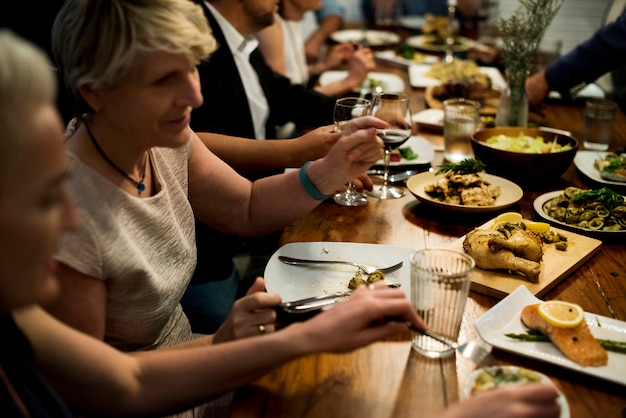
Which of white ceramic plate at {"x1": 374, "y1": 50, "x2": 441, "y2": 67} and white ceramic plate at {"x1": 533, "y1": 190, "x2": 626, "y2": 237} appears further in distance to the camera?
white ceramic plate at {"x1": 374, "y1": 50, "x2": 441, "y2": 67}

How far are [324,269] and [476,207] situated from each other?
49 centimetres

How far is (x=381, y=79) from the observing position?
314cm

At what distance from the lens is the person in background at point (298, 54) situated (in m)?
2.99

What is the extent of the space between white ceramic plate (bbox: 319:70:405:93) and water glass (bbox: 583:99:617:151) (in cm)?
97

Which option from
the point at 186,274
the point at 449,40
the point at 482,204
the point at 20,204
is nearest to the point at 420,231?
the point at 482,204

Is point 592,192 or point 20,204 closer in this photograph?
point 20,204

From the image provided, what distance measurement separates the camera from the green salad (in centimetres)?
189

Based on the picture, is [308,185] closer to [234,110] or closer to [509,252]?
[509,252]

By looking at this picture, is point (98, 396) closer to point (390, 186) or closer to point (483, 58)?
point (390, 186)

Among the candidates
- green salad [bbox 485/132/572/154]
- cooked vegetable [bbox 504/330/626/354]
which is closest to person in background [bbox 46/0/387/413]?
cooked vegetable [bbox 504/330/626/354]

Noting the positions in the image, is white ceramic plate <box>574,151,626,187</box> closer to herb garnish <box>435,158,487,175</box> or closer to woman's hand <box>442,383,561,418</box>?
herb garnish <box>435,158,487,175</box>

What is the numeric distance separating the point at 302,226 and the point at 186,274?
0.35 metres

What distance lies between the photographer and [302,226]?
160 cm

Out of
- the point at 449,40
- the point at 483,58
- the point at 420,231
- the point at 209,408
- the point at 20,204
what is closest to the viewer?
the point at 20,204
